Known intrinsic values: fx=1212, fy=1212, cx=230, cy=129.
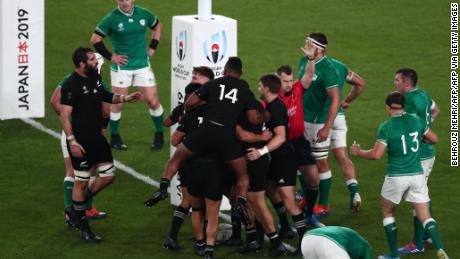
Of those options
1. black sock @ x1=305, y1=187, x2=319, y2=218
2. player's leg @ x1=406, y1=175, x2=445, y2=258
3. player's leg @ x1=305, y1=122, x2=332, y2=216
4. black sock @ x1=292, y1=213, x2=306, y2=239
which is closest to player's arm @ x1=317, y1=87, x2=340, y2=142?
player's leg @ x1=305, y1=122, x2=332, y2=216

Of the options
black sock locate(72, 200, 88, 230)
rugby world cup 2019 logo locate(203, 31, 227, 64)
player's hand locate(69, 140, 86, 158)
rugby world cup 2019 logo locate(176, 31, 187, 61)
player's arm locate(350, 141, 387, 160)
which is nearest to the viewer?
player's arm locate(350, 141, 387, 160)

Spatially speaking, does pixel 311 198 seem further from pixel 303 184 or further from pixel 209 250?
pixel 209 250

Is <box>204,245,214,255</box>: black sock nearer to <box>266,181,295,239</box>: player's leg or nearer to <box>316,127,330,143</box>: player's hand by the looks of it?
<box>266,181,295,239</box>: player's leg

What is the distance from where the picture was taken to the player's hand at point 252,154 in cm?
1368

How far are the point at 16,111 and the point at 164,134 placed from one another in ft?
8.22

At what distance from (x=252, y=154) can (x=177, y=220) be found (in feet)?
4.02

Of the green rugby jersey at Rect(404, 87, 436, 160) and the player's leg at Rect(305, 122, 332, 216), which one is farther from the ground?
the green rugby jersey at Rect(404, 87, 436, 160)

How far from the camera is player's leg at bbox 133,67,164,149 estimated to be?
18344 millimetres

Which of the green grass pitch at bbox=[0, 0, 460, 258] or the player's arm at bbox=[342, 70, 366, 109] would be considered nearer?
the green grass pitch at bbox=[0, 0, 460, 258]

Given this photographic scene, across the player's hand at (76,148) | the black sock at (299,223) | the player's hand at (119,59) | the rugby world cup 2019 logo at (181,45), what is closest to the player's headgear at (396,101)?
the black sock at (299,223)

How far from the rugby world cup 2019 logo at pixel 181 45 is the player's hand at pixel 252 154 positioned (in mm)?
2226

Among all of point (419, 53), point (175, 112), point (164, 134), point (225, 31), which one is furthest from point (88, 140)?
point (419, 53)

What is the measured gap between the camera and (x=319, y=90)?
1529 centimetres

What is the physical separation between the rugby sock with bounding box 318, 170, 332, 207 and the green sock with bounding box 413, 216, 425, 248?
5.60 ft
